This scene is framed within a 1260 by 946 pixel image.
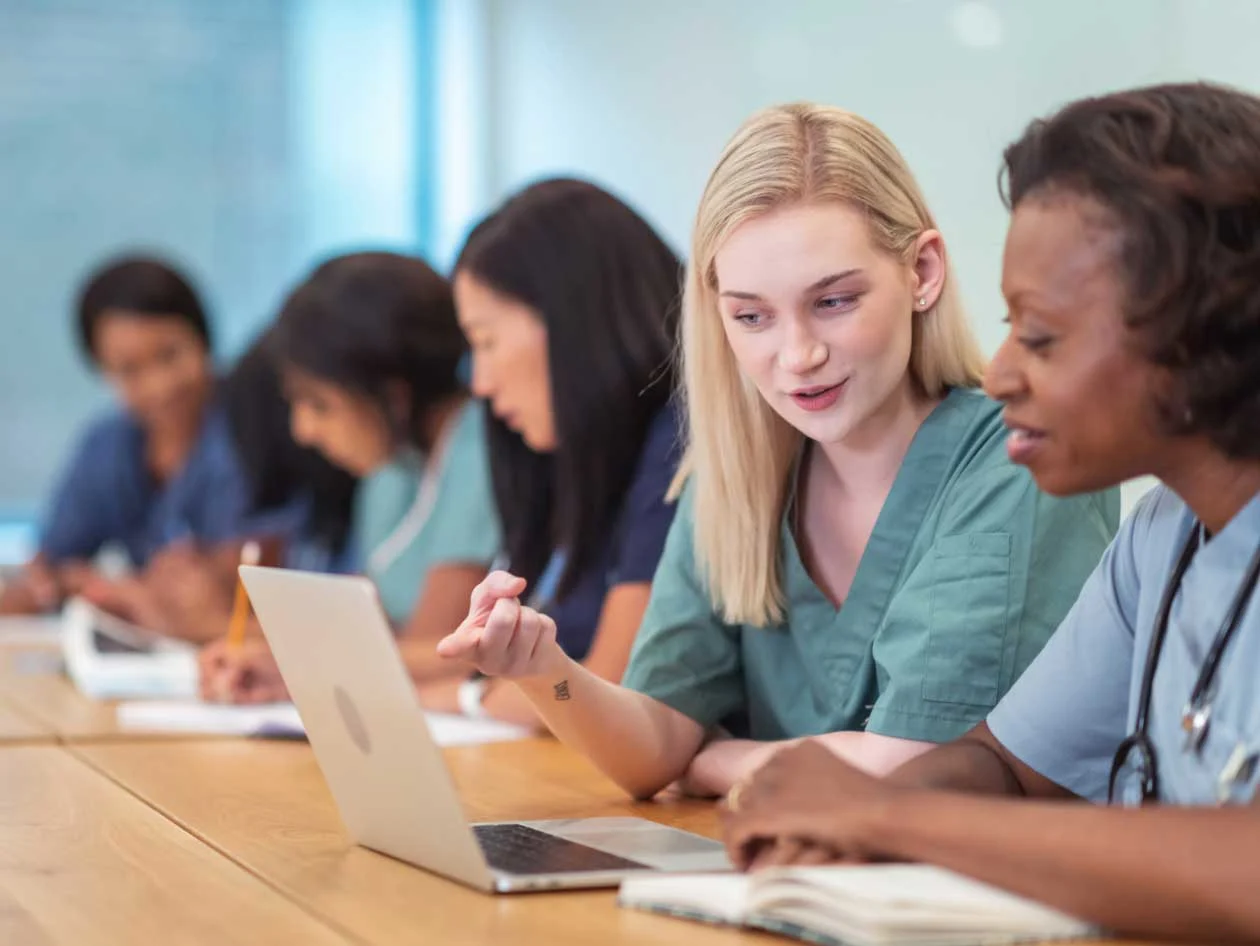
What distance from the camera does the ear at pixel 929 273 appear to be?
5.09 feet

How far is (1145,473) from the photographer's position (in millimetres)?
1136

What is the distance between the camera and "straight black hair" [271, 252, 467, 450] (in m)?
2.79

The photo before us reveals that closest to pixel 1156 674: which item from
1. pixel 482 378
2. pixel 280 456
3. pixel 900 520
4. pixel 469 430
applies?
pixel 900 520

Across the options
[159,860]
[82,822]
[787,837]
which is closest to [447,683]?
[82,822]

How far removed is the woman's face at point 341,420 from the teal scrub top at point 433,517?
2.6 inches

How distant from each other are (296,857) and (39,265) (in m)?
3.82

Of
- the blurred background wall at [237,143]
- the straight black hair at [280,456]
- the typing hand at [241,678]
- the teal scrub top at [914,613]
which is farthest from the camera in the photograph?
the blurred background wall at [237,143]

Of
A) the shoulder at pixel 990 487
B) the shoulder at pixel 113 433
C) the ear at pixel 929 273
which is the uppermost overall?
the ear at pixel 929 273

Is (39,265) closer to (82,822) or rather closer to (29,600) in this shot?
(29,600)

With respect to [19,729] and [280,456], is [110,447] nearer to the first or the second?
[280,456]

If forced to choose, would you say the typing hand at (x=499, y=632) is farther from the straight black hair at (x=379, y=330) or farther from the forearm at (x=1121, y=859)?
the straight black hair at (x=379, y=330)

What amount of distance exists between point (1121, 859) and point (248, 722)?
142 centimetres

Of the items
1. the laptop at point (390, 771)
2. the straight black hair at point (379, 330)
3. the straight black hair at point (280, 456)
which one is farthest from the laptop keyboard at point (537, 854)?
the straight black hair at point (280, 456)

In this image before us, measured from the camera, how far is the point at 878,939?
942mm
